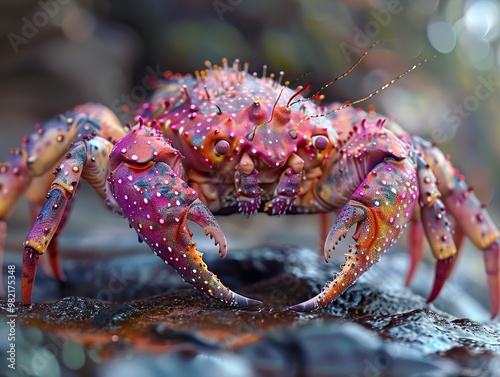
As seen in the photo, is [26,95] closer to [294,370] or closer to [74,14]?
[74,14]

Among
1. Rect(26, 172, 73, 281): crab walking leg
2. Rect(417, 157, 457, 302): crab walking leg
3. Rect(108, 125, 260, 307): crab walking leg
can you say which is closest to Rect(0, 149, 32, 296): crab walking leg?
Rect(26, 172, 73, 281): crab walking leg

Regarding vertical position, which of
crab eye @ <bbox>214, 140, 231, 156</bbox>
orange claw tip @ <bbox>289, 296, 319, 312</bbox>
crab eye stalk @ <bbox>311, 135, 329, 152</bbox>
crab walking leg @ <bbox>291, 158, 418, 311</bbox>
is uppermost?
crab eye stalk @ <bbox>311, 135, 329, 152</bbox>

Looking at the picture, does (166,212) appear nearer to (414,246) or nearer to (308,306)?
(308,306)

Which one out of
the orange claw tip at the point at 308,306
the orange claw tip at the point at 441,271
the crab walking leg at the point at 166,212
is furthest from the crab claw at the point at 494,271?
the crab walking leg at the point at 166,212

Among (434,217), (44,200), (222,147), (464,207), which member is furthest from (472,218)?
(44,200)

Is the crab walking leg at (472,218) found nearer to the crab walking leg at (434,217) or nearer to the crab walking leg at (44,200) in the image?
the crab walking leg at (434,217)

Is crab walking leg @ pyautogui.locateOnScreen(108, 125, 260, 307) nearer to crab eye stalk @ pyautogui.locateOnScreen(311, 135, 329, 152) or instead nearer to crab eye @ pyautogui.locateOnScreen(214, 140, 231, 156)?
crab eye @ pyautogui.locateOnScreen(214, 140, 231, 156)
